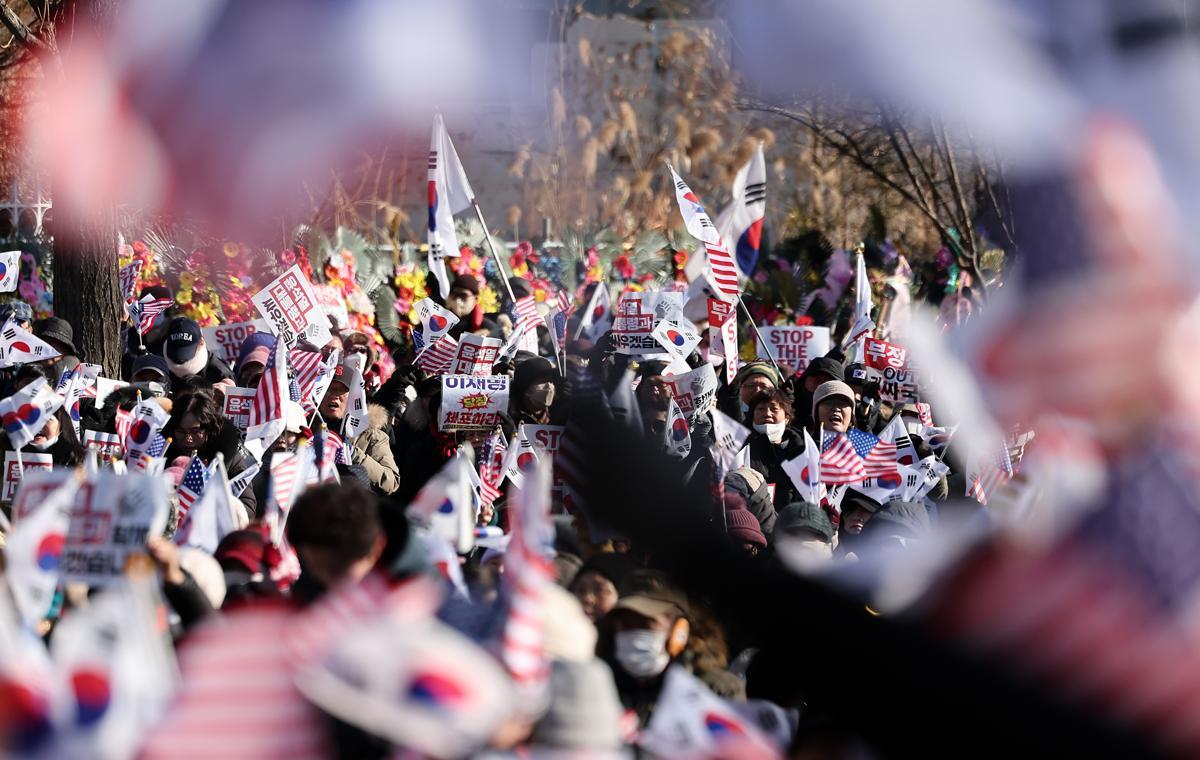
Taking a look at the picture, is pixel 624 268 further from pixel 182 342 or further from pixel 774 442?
pixel 774 442

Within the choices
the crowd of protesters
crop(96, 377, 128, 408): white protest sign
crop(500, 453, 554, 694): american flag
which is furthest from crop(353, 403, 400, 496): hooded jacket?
crop(500, 453, 554, 694): american flag

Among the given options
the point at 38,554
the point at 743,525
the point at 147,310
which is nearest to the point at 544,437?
the point at 743,525

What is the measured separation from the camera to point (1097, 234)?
146 centimetres

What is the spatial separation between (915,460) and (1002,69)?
6.22m

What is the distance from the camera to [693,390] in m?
7.84

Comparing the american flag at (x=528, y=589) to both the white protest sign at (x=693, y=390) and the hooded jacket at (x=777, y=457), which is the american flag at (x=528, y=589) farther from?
the white protest sign at (x=693, y=390)

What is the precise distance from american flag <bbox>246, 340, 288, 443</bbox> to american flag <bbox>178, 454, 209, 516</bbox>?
57 centimetres

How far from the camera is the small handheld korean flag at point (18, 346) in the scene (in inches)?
335

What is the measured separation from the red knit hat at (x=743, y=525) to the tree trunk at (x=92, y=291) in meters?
5.72

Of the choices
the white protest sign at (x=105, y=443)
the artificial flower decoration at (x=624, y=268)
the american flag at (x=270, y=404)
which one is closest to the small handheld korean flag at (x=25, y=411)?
the white protest sign at (x=105, y=443)

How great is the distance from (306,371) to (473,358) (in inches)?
54.8

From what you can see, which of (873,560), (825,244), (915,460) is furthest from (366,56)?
(825,244)

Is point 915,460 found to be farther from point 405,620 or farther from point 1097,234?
point 1097,234

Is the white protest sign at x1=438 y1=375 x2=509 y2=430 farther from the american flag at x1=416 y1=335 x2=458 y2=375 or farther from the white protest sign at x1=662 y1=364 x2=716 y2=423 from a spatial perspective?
the american flag at x1=416 y1=335 x2=458 y2=375
